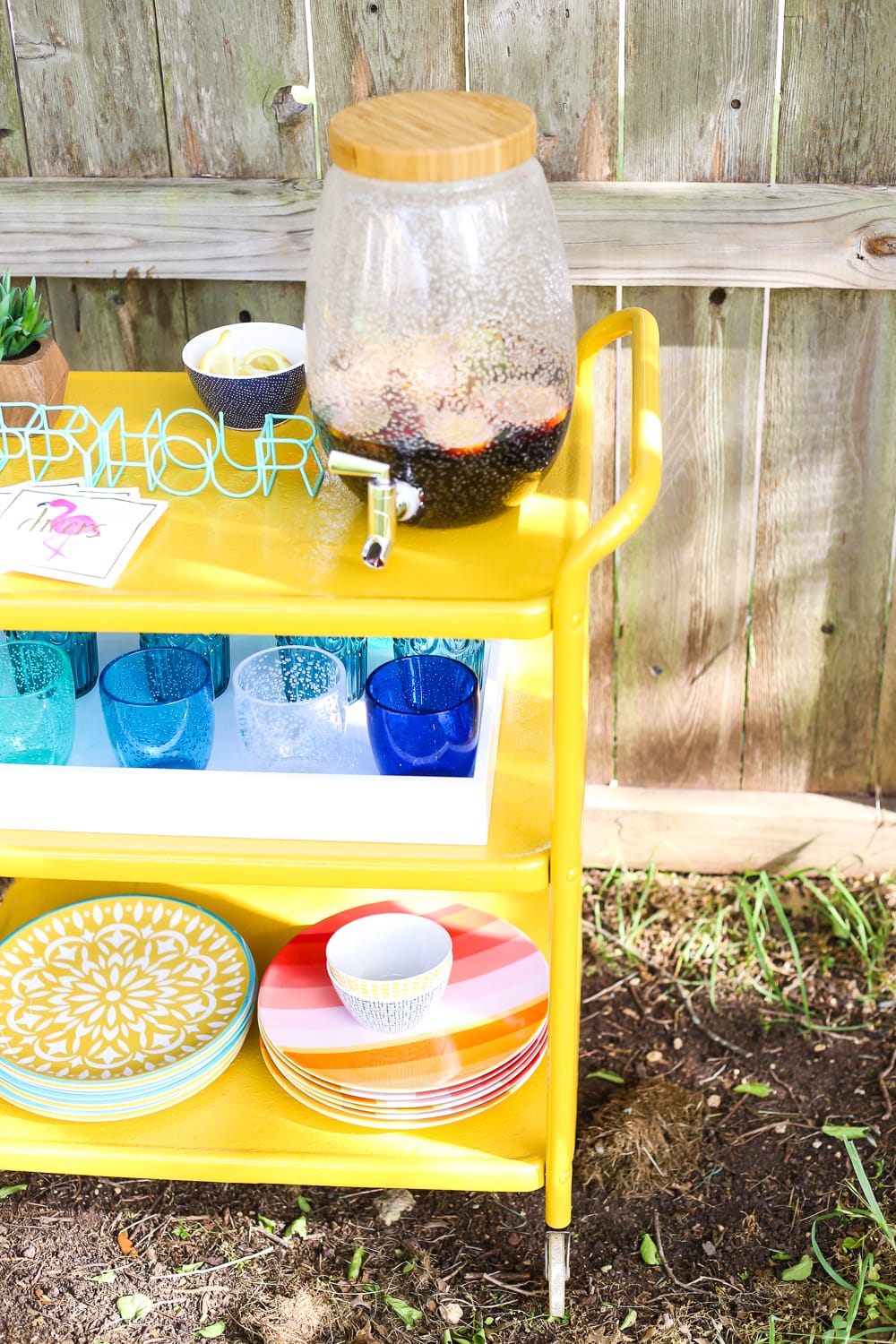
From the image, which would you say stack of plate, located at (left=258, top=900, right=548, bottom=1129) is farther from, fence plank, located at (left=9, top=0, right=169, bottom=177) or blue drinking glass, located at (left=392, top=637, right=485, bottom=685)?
fence plank, located at (left=9, top=0, right=169, bottom=177)

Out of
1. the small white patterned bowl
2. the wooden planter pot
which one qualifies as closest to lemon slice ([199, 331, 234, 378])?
the wooden planter pot

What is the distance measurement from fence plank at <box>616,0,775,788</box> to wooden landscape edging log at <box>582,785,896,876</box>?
4cm

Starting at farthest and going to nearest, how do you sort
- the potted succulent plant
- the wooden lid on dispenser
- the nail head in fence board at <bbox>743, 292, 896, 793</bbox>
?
the nail head in fence board at <bbox>743, 292, 896, 793</bbox> → the potted succulent plant → the wooden lid on dispenser

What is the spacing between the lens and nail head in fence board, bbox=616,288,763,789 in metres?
1.82

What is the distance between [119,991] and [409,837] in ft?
1.85

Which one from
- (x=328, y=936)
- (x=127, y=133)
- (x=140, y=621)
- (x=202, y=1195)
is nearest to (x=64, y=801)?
(x=140, y=621)

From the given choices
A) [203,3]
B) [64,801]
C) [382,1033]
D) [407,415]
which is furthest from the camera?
[203,3]

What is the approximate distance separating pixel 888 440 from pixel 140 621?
1.12 m

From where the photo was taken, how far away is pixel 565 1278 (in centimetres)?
157

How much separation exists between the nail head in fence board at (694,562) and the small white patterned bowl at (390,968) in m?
0.60

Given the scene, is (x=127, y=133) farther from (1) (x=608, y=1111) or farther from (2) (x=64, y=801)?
(1) (x=608, y=1111)

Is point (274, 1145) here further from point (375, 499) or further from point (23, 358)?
point (23, 358)

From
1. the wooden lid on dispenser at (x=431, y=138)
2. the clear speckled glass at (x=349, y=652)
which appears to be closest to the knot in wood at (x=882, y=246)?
the wooden lid on dispenser at (x=431, y=138)

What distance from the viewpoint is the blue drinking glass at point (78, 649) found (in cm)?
149
